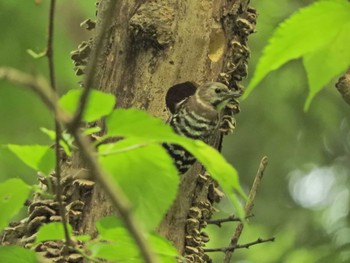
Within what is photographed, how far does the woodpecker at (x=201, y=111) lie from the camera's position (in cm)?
254

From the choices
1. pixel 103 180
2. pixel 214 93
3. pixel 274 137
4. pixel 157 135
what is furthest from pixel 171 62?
pixel 274 137

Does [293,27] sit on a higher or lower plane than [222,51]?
lower

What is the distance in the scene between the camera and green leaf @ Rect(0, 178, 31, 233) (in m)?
1.16

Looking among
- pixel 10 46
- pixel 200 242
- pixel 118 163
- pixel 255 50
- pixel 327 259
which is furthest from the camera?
pixel 255 50

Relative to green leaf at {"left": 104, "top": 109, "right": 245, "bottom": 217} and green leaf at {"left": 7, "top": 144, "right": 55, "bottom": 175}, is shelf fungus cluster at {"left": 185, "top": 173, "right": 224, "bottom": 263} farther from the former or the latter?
green leaf at {"left": 104, "top": 109, "right": 245, "bottom": 217}

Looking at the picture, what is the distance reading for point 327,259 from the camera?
3.58 meters

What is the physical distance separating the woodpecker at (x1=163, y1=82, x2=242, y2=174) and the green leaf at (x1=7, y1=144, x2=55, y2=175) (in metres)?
1.25

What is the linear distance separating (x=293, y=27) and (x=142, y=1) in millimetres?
1567

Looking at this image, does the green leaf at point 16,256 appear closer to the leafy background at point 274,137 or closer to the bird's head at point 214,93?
the bird's head at point 214,93

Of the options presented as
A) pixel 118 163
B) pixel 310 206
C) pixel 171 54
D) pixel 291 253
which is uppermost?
pixel 310 206

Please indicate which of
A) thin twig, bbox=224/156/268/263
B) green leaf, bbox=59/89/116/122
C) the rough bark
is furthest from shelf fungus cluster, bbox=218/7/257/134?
green leaf, bbox=59/89/116/122

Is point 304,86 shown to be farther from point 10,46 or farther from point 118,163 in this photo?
point 118,163

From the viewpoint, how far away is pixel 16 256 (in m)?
1.23

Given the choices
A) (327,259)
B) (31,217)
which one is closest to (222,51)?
(31,217)
